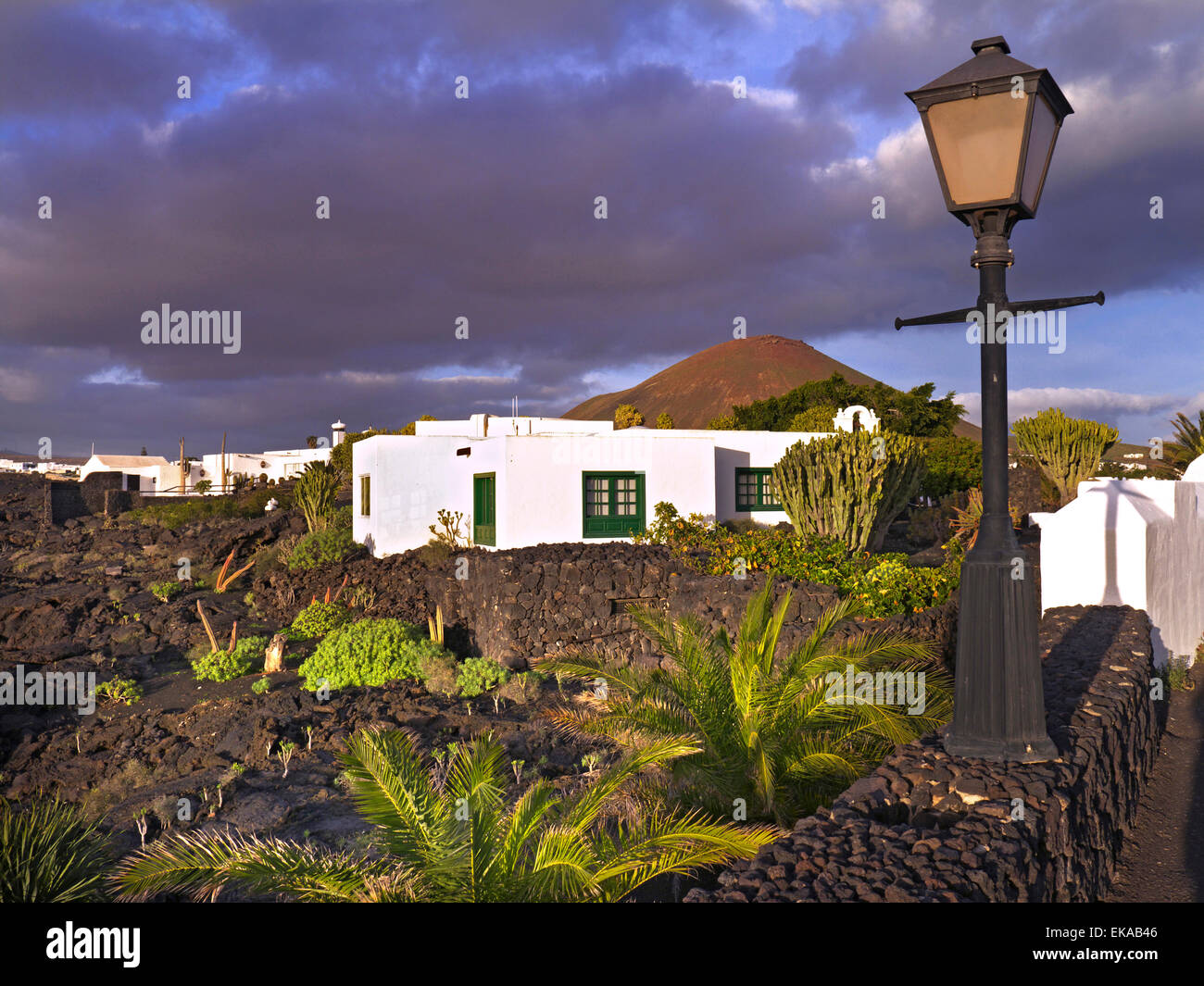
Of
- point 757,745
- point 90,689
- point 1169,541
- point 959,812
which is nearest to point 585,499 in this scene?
point 90,689

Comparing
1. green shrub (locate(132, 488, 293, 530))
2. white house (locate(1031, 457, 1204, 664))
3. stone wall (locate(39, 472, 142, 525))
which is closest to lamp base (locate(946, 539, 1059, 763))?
white house (locate(1031, 457, 1204, 664))

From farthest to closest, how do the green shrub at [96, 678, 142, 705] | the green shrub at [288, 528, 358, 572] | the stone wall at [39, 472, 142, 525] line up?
the stone wall at [39, 472, 142, 525] < the green shrub at [288, 528, 358, 572] < the green shrub at [96, 678, 142, 705]

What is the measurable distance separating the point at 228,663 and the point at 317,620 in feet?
8.71

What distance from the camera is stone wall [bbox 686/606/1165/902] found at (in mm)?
2695

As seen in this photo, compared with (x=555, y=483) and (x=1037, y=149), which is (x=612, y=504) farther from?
(x=1037, y=149)

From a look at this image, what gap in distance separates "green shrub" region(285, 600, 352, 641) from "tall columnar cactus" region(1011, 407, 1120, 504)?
16.7 m

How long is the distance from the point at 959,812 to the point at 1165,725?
4.97 m

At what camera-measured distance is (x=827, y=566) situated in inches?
468

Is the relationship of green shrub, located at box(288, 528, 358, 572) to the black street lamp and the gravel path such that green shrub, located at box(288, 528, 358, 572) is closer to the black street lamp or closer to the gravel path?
the gravel path

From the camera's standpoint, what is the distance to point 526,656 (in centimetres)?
1456

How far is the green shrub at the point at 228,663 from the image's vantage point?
1398cm

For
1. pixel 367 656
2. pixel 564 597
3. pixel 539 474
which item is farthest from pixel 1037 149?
pixel 539 474

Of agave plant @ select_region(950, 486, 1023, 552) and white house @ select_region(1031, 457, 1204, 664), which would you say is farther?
agave plant @ select_region(950, 486, 1023, 552)
